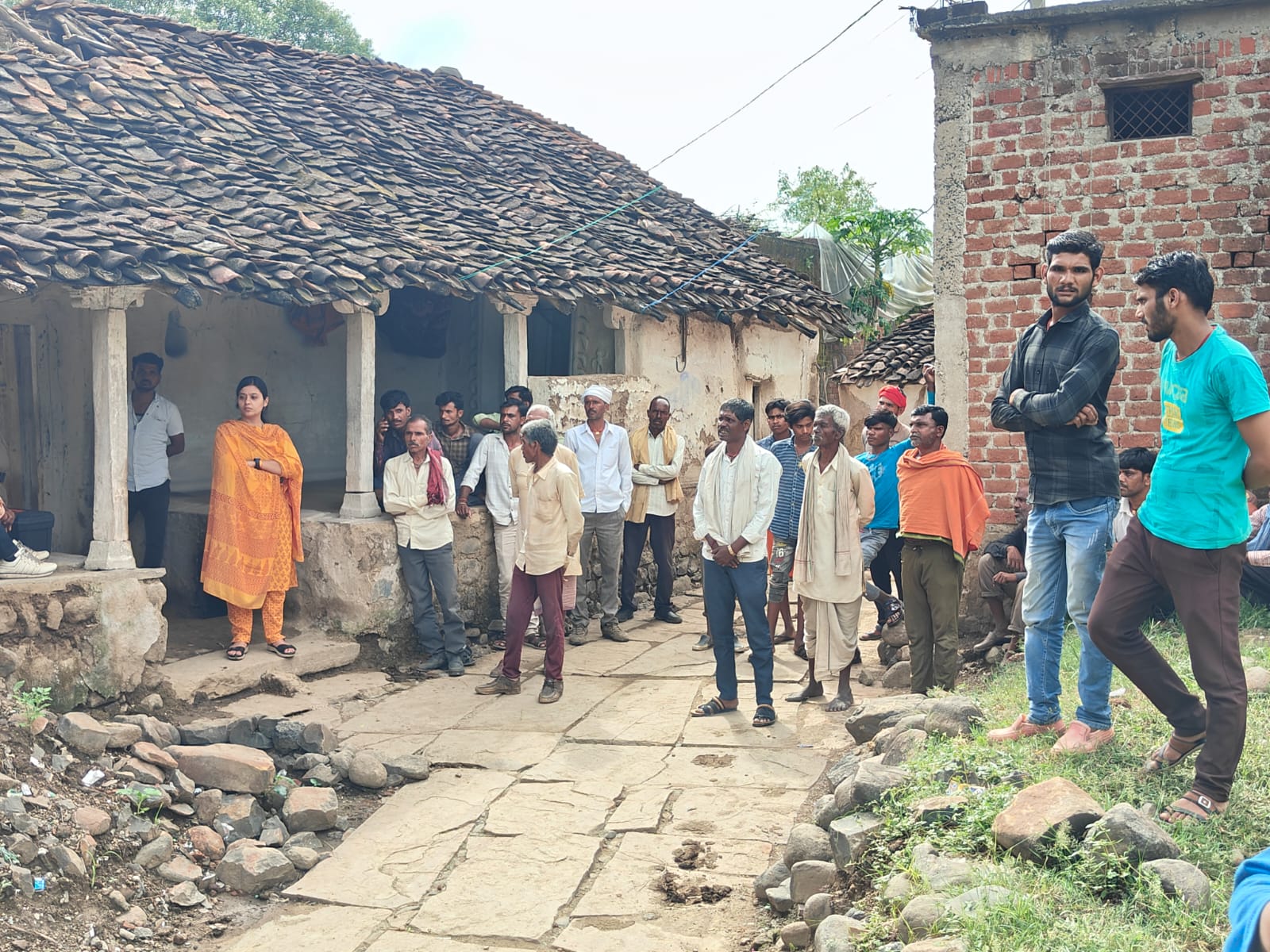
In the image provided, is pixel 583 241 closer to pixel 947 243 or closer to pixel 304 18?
pixel 947 243

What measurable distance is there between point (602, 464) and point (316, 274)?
8.84 feet

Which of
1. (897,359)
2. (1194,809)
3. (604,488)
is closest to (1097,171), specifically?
(604,488)

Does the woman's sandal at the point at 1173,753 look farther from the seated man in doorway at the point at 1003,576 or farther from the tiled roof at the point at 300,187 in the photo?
the tiled roof at the point at 300,187

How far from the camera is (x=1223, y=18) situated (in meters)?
7.15

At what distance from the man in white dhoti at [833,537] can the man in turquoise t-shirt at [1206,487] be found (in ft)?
9.67

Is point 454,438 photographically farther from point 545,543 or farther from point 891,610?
point 891,610

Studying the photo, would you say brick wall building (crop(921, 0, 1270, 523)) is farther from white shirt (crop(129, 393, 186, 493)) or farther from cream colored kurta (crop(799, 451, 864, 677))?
white shirt (crop(129, 393, 186, 493))

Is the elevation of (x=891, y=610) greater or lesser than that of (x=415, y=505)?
lesser

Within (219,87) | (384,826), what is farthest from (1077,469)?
(219,87)

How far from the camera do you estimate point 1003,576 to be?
24.5ft

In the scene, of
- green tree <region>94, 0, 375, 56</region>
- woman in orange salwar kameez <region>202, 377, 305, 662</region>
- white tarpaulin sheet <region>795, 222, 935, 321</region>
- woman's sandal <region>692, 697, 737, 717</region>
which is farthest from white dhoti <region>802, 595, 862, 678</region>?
green tree <region>94, 0, 375, 56</region>

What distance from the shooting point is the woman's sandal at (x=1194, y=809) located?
365 cm

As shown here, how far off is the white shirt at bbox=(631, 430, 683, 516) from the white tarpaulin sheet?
12.5 metres

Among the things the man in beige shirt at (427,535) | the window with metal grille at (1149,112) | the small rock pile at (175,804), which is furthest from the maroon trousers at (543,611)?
the window with metal grille at (1149,112)
